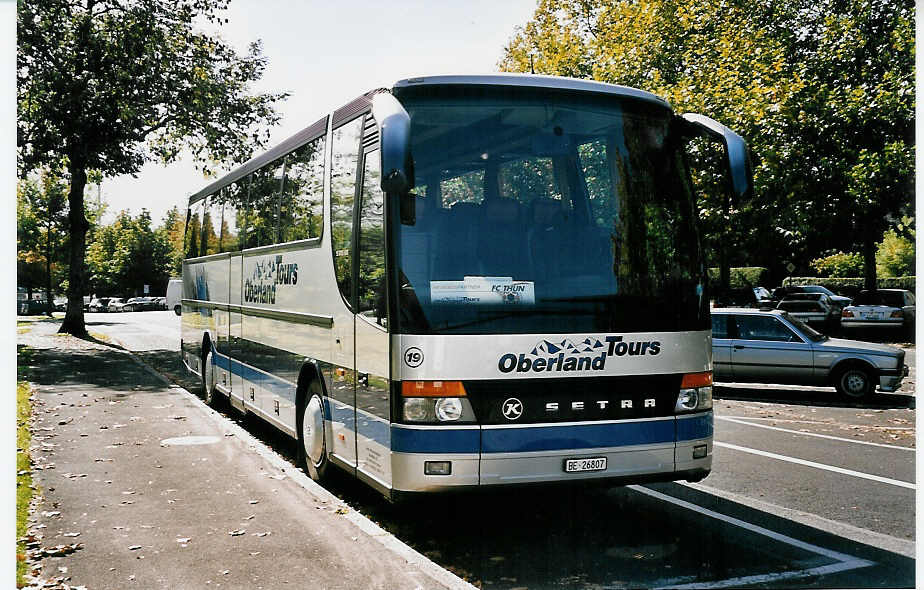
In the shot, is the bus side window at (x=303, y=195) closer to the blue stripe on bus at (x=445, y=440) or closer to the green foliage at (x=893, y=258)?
the blue stripe on bus at (x=445, y=440)

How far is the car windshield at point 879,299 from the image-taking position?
30531 mm

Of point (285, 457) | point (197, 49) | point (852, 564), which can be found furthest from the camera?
point (197, 49)

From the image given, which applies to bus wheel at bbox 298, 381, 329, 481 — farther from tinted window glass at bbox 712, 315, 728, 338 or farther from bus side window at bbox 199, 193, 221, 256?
tinted window glass at bbox 712, 315, 728, 338

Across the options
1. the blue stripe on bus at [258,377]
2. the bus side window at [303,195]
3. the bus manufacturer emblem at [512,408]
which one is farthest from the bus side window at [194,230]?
the bus manufacturer emblem at [512,408]

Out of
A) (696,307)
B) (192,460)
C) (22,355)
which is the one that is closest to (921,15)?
(696,307)

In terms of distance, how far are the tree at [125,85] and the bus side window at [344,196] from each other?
17.4m

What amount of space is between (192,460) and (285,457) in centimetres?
102

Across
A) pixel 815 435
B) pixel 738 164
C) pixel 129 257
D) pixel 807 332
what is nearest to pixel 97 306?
pixel 129 257

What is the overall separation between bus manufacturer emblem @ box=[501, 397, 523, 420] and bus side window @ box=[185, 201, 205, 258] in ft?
33.9

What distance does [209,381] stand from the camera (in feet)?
48.2

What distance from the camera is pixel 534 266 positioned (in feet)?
21.1

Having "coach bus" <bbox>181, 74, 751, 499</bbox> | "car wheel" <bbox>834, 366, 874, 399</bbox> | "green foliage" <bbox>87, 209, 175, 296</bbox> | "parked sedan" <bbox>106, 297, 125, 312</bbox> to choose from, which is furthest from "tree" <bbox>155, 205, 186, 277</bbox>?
"coach bus" <bbox>181, 74, 751, 499</bbox>

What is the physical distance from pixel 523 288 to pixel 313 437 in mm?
3193

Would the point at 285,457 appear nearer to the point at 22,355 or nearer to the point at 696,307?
the point at 696,307
